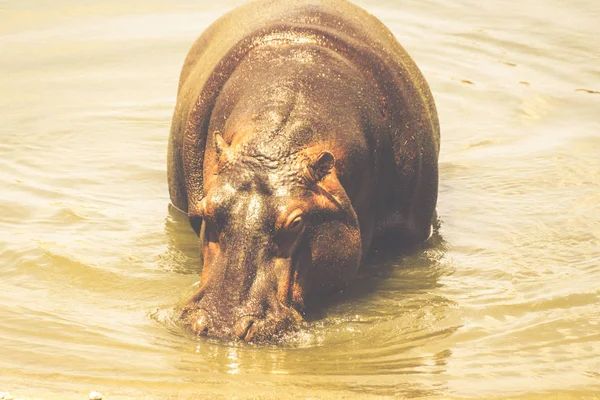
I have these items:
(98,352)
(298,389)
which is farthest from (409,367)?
(98,352)

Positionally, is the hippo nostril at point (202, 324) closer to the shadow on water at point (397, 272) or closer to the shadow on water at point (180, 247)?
the shadow on water at point (397, 272)

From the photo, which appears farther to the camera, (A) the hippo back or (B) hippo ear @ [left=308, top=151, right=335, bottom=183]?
(A) the hippo back

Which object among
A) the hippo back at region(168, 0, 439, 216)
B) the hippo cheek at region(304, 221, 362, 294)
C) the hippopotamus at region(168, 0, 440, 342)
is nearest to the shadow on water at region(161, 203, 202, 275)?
the hippopotamus at region(168, 0, 440, 342)

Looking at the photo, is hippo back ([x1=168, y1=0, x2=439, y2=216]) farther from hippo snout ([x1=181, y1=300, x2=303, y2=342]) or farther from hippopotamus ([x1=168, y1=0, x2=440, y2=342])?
hippo snout ([x1=181, y1=300, x2=303, y2=342])

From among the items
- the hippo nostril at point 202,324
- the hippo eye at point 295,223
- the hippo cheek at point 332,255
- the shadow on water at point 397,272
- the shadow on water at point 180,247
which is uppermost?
the hippo eye at point 295,223

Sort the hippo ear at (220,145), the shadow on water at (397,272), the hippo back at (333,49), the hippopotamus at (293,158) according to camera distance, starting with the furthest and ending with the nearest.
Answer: the hippo back at (333,49) < the shadow on water at (397,272) < the hippo ear at (220,145) < the hippopotamus at (293,158)

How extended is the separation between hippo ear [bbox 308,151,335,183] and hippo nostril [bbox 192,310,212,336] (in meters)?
0.94

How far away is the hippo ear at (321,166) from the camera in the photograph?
619 centimetres

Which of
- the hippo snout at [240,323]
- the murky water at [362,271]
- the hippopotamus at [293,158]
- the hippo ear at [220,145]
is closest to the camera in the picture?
the murky water at [362,271]

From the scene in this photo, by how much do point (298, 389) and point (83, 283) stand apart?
2132 millimetres

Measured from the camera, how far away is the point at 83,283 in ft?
22.7

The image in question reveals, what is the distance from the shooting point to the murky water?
554 centimetres

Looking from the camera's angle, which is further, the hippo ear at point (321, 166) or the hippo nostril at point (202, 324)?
the hippo ear at point (321, 166)

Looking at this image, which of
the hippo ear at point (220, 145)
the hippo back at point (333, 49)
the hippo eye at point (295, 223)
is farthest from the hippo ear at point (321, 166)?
the hippo back at point (333, 49)
